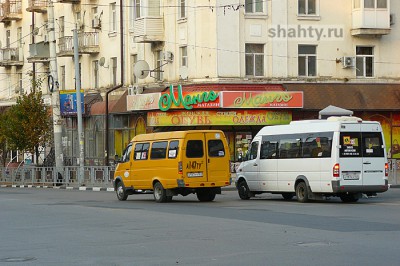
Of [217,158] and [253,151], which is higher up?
[253,151]

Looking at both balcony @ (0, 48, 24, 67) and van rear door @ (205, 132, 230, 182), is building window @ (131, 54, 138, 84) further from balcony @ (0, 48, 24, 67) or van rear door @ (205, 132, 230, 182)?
van rear door @ (205, 132, 230, 182)

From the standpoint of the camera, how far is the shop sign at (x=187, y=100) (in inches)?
1794

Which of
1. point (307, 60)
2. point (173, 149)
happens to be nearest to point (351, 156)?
point (173, 149)

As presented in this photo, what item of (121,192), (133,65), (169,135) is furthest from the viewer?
(133,65)

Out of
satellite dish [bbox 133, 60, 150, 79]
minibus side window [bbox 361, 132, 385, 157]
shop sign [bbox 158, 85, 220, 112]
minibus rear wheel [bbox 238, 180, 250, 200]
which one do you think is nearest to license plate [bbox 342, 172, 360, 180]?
minibus side window [bbox 361, 132, 385, 157]

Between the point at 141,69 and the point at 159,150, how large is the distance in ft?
63.8

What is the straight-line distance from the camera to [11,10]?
6844 cm

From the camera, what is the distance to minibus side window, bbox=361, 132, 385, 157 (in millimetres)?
28656

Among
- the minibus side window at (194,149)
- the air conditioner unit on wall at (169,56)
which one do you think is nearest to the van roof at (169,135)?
the minibus side window at (194,149)

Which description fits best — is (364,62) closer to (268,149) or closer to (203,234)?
(268,149)

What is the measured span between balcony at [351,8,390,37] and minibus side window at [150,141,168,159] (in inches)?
814

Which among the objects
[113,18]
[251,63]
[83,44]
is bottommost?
[251,63]

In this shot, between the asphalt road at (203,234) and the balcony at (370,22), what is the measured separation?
2160 cm

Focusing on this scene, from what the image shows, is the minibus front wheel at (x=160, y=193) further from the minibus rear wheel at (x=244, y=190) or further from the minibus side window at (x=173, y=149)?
the minibus rear wheel at (x=244, y=190)
